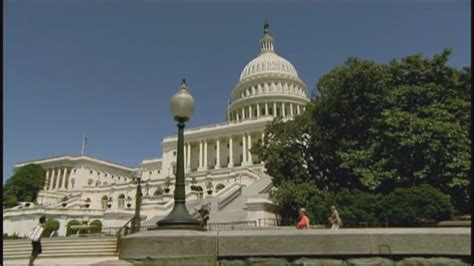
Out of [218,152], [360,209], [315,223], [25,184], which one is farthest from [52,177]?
[360,209]

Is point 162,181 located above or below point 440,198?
above

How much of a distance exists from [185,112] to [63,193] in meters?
87.8

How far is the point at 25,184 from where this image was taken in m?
87.6

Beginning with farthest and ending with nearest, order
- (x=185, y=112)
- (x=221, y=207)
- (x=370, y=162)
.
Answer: (x=221, y=207), (x=370, y=162), (x=185, y=112)

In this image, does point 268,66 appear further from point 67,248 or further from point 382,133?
point 67,248

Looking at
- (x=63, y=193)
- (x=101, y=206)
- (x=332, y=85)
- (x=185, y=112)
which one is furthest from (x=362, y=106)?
(x=63, y=193)

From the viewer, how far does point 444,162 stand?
1038 inches

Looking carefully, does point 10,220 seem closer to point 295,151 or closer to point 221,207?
point 221,207

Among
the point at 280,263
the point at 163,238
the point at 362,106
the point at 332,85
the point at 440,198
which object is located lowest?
the point at 280,263

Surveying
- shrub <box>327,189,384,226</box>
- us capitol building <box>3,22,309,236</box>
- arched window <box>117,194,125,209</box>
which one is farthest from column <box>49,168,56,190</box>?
shrub <box>327,189,384,226</box>

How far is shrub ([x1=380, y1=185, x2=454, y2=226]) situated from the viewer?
2469 cm

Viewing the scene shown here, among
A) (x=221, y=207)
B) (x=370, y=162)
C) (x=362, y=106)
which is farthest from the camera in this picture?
(x=221, y=207)

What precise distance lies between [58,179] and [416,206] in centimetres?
10135

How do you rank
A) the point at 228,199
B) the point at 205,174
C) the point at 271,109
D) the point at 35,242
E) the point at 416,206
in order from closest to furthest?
the point at 35,242 < the point at 416,206 < the point at 228,199 < the point at 205,174 < the point at 271,109
